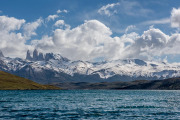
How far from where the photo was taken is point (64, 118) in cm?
5659

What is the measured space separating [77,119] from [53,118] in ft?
18.6

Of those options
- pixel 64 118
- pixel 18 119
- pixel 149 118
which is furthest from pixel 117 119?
pixel 18 119

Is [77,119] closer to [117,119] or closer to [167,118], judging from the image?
[117,119]

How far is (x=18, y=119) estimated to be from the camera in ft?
179

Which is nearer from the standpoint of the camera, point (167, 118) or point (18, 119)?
point (18, 119)

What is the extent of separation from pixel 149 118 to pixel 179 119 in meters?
6.70

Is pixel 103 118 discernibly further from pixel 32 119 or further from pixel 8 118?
pixel 8 118

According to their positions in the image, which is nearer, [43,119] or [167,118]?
[43,119]

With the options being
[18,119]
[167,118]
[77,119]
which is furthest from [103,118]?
[18,119]

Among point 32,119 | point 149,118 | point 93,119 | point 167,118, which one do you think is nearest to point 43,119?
point 32,119

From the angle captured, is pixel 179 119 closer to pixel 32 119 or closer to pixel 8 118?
pixel 32 119

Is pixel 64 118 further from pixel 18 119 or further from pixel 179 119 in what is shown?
pixel 179 119

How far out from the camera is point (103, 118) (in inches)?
2254

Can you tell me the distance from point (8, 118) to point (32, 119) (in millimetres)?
5680
